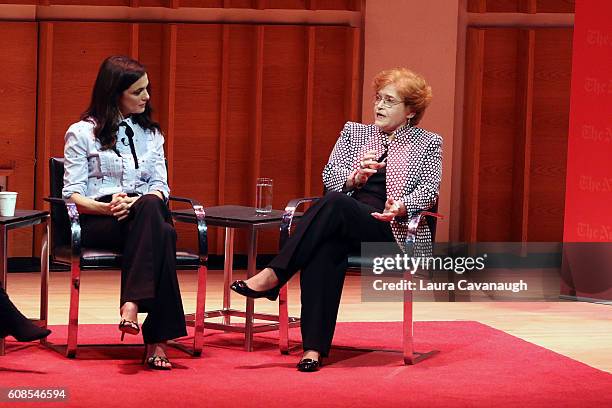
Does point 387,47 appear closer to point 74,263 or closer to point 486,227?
point 486,227

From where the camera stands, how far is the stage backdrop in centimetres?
659

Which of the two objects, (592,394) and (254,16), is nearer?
(592,394)

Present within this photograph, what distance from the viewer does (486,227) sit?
8680 millimetres

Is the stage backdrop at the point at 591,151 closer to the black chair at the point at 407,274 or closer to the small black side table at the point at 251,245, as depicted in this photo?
the black chair at the point at 407,274

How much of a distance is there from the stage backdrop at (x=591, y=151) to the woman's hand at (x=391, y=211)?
211cm

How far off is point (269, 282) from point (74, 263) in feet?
2.61

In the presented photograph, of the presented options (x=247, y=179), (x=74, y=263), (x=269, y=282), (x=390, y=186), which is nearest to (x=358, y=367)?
(x=269, y=282)

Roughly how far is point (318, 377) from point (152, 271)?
78 cm

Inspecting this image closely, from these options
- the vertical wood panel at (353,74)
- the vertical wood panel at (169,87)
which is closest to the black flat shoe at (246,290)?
the vertical wood panel at (169,87)

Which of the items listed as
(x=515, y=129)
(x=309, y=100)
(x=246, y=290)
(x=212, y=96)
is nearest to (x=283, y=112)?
(x=309, y=100)

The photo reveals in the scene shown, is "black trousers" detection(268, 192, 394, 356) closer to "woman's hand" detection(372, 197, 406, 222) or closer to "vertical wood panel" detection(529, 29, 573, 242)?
"woman's hand" detection(372, 197, 406, 222)

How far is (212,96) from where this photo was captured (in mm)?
8133

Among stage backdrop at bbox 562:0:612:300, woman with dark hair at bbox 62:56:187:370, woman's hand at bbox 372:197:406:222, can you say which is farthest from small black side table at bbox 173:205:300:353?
stage backdrop at bbox 562:0:612:300

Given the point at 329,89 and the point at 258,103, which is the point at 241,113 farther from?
the point at 329,89
